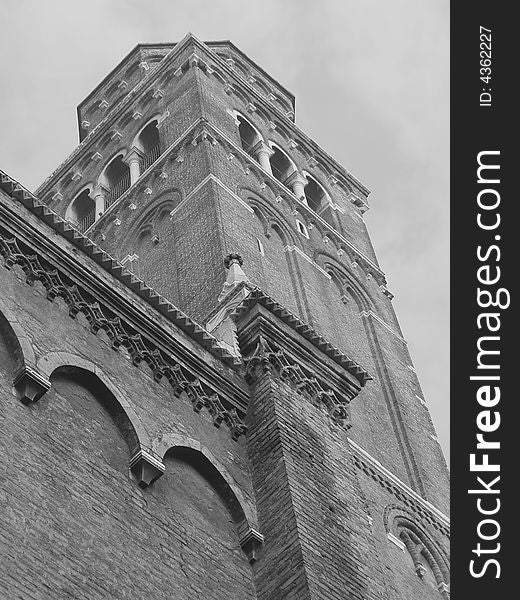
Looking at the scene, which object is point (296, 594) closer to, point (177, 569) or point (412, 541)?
point (177, 569)

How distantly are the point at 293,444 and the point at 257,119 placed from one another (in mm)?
21383

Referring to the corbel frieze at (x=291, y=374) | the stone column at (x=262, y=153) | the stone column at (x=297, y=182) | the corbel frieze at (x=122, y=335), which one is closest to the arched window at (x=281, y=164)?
the stone column at (x=297, y=182)

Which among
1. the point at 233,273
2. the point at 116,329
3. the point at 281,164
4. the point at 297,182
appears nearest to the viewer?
the point at 116,329

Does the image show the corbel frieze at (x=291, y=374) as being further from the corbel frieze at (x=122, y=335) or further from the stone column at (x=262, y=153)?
the stone column at (x=262, y=153)

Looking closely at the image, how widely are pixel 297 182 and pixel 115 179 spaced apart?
472 centimetres

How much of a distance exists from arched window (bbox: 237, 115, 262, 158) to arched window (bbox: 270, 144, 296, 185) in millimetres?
696

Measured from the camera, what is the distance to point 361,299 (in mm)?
31859

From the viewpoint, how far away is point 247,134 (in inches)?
1414

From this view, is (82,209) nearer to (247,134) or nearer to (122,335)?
(247,134)

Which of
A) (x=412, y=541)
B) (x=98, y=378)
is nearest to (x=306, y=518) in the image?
(x=98, y=378)

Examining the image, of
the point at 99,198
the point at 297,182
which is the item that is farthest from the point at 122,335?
the point at 297,182

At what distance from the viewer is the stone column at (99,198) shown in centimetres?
3422

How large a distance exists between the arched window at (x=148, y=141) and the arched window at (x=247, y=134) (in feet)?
7.10

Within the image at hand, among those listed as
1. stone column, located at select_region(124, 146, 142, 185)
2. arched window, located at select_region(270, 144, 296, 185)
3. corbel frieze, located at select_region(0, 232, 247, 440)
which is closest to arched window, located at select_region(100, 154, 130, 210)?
stone column, located at select_region(124, 146, 142, 185)
